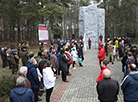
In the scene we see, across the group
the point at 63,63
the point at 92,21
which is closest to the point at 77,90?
the point at 63,63

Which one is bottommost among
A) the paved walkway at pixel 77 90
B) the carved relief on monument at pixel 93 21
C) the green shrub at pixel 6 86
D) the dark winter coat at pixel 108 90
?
the paved walkway at pixel 77 90

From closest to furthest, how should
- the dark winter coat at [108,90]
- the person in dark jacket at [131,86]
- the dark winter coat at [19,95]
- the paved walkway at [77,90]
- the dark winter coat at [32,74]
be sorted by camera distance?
the dark winter coat at [19,95] → the dark winter coat at [108,90] → the person in dark jacket at [131,86] → the dark winter coat at [32,74] → the paved walkway at [77,90]

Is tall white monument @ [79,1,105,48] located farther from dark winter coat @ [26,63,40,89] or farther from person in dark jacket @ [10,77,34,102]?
person in dark jacket @ [10,77,34,102]

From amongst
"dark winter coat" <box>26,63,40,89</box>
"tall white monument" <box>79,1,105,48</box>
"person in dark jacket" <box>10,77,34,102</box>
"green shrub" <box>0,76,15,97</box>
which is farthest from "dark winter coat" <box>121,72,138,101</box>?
"tall white monument" <box>79,1,105,48</box>

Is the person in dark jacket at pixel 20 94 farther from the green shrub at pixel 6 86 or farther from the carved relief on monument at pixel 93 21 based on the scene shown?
the carved relief on monument at pixel 93 21

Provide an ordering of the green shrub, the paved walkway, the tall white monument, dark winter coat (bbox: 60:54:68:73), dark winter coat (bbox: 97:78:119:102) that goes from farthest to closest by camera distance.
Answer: the tall white monument, dark winter coat (bbox: 60:54:68:73), the paved walkway, the green shrub, dark winter coat (bbox: 97:78:119:102)

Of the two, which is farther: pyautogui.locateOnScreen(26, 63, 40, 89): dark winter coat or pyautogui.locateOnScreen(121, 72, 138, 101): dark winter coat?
pyautogui.locateOnScreen(26, 63, 40, 89): dark winter coat

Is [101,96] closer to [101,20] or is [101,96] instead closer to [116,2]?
[101,20]

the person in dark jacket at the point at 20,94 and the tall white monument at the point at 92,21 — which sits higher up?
the tall white monument at the point at 92,21

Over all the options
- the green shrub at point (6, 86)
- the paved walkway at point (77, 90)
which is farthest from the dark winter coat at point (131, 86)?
the green shrub at point (6, 86)

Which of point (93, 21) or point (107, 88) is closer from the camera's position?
point (107, 88)

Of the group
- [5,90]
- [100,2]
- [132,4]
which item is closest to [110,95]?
[5,90]

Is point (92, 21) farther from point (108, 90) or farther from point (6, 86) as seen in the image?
point (108, 90)

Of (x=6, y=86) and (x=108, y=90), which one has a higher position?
(x=108, y=90)
